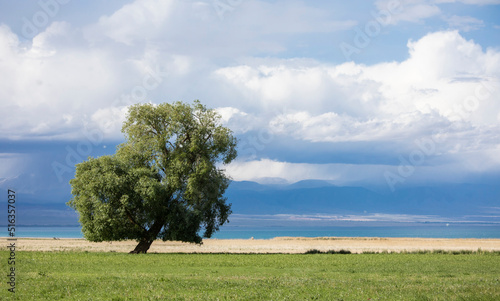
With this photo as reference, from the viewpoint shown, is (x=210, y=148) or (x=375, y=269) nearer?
(x=375, y=269)

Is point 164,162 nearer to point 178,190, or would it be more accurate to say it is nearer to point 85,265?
point 178,190

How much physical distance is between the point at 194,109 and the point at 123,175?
35.8 ft

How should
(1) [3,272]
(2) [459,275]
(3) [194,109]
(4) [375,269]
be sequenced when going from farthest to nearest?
(3) [194,109] < (4) [375,269] < (2) [459,275] < (1) [3,272]

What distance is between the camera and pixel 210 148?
59.0 metres

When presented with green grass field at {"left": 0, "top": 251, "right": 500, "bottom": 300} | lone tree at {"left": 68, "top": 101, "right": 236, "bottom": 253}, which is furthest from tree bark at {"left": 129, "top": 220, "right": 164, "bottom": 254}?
green grass field at {"left": 0, "top": 251, "right": 500, "bottom": 300}

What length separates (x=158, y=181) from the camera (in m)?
58.8

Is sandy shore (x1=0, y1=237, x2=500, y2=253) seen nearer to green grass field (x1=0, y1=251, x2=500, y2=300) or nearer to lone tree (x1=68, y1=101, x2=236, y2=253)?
lone tree (x1=68, y1=101, x2=236, y2=253)

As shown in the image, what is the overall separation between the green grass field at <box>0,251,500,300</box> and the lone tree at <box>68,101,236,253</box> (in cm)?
907

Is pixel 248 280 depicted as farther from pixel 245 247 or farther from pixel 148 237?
pixel 245 247

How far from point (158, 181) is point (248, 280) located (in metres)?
29.4

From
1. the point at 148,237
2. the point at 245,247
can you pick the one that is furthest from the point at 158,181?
the point at 245,247

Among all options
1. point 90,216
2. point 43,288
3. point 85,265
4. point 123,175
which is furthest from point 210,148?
point 43,288

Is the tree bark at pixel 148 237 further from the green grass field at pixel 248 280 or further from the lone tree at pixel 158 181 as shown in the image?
the green grass field at pixel 248 280

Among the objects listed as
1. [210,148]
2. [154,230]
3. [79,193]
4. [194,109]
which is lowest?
[154,230]
